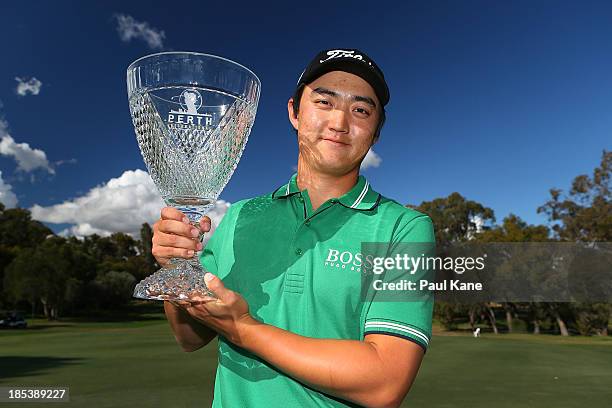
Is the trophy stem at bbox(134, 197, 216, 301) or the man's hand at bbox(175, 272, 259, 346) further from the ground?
the trophy stem at bbox(134, 197, 216, 301)

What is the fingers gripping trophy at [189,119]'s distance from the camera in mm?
1716

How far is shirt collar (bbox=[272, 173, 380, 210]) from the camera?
2039 mm

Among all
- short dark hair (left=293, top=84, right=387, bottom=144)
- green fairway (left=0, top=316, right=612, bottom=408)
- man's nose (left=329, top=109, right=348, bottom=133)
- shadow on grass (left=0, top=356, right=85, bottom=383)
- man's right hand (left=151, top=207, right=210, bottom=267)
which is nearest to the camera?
man's right hand (left=151, top=207, right=210, bottom=267)

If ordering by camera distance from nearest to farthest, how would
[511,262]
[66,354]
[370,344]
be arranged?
[370,344] → [66,354] → [511,262]

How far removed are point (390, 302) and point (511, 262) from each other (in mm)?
49043

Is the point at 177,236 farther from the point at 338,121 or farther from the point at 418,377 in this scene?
the point at 418,377

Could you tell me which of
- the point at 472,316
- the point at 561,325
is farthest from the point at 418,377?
the point at 472,316

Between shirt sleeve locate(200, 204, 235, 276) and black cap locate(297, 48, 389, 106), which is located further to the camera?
shirt sleeve locate(200, 204, 235, 276)

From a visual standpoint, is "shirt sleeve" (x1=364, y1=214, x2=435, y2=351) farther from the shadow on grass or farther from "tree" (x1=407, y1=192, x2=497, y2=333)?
"tree" (x1=407, y1=192, x2=497, y2=333)

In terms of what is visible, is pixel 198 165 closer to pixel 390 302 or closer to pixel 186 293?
pixel 186 293

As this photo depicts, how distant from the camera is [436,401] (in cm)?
1205

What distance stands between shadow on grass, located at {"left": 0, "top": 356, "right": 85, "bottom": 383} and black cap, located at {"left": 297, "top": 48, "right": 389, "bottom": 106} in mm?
17600

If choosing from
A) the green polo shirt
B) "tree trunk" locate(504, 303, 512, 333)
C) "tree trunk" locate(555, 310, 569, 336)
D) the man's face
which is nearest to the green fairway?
the green polo shirt

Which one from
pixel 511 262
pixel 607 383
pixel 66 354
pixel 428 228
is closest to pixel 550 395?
pixel 607 383
